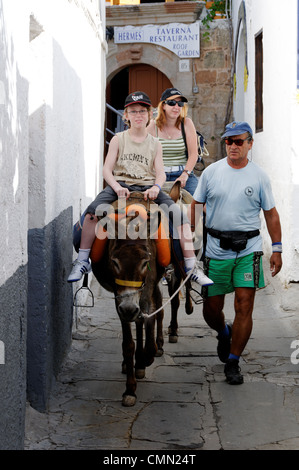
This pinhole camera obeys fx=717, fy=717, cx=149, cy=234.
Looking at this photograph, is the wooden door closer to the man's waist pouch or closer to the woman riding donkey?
the woman riding donkey

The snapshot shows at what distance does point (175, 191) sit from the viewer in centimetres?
641

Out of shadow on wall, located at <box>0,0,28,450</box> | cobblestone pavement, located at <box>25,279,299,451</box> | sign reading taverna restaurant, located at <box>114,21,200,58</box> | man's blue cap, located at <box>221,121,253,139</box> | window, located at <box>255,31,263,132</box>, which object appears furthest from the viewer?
sign reading taverna restaurant, located at <box>114,21,200,58</box>

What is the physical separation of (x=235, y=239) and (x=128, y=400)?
141cm

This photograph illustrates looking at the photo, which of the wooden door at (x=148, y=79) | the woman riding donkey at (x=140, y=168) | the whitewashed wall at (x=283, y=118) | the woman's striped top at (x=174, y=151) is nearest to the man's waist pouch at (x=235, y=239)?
the woman riding donkey at (x=140, y=168)

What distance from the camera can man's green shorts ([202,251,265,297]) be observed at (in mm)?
5293

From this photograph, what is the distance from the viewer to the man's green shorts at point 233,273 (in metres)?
5.29

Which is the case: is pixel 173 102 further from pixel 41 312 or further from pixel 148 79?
pixel 148 79

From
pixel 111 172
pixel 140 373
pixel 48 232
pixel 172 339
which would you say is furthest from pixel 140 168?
pixel 172 339

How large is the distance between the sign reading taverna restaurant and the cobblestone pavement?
1011 cm

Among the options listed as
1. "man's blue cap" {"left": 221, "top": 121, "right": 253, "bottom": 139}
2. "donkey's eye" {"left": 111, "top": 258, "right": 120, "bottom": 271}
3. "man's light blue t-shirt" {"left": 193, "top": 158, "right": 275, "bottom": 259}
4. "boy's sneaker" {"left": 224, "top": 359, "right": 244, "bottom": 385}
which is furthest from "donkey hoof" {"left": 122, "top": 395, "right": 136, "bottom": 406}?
"man's blue cap" {"left": 221, "top": 121, "right": 253, "bottom": 139}

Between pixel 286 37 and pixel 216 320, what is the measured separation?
407 cm

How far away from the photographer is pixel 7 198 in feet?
11.2
